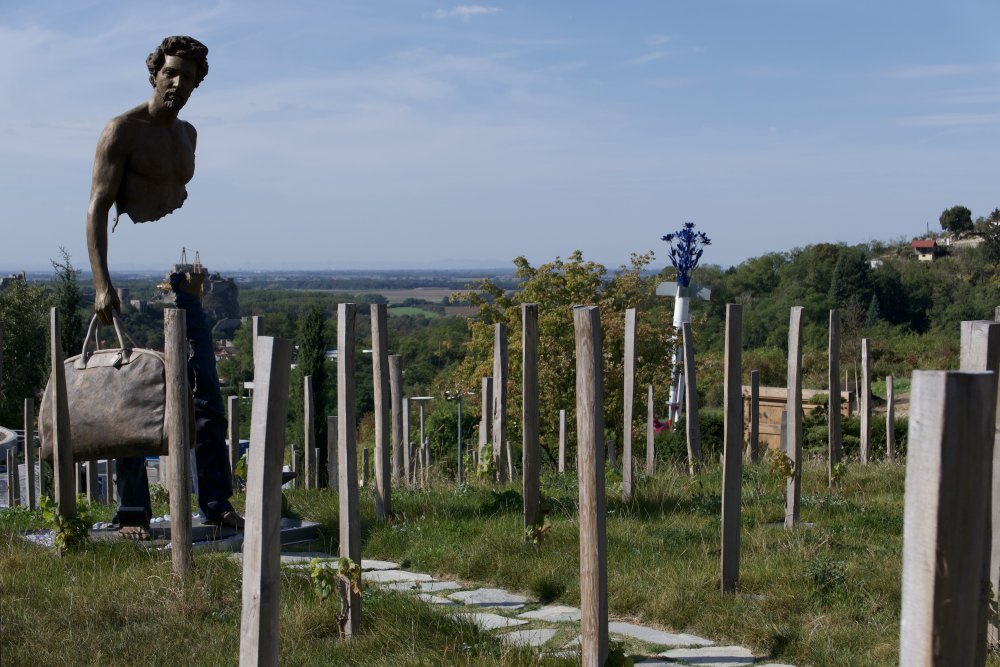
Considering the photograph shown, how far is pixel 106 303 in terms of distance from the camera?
18.4 ft

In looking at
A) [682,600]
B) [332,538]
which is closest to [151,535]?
[332,538]

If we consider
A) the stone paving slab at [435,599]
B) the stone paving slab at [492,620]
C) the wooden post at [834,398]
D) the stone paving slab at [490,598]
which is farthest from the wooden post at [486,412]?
the stone paving slab at [492,620]

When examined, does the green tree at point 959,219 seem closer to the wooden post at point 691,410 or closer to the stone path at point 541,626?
the wooden post at point 691,410

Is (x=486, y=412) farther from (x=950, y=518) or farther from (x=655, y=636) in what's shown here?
(x=950, y=518)

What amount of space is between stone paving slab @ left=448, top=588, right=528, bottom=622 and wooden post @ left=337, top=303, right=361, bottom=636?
3.05ft

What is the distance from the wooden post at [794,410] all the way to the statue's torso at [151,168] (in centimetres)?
371

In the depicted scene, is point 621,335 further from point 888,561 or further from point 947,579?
point 947,579

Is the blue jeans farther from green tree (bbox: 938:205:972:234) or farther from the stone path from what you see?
green tree (bbox: 938:205:972:234)

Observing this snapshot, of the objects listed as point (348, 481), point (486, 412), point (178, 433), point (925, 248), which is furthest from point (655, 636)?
point (925, 248)

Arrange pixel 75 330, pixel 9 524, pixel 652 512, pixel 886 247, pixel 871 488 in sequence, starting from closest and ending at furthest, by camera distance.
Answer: pixel 652 512 < pixel 9 524 < pixel 871 488 < pixel 75 330 < pixel 886 247

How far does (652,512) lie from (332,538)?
2112 mm

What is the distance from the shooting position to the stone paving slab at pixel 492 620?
4.76 metres

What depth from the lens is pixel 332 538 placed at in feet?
21.6

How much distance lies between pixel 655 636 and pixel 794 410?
84.6 inches
